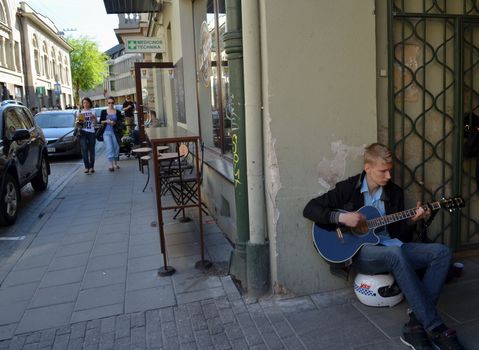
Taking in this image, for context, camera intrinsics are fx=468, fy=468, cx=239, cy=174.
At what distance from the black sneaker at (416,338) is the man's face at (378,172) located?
0.96m

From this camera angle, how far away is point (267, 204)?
3594 millimetres

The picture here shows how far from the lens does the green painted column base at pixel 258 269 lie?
362 centimetres

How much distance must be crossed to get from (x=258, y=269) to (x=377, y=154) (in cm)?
125

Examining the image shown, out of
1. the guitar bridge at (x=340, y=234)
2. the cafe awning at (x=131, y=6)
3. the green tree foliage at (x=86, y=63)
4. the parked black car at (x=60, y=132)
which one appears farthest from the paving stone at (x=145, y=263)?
the green tree foliage at (x=86, y=63)

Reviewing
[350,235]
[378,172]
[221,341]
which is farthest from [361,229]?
[221,341]

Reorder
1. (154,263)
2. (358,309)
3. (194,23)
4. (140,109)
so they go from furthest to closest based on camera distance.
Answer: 1. (140,109)
2. (194,23)
3. (154,263)
4. (358,309)

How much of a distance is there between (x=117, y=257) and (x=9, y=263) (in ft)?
3.64

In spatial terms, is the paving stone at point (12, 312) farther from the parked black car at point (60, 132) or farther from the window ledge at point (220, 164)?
the parked black car at point (60, 132)

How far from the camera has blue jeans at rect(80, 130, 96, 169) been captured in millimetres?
10625

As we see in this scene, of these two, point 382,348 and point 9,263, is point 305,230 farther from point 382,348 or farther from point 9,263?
point 9,263

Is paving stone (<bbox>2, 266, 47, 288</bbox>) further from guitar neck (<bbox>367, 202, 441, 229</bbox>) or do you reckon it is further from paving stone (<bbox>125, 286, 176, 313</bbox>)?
guitar neck (<bbox>367, 202, 441, 229</bbox>)

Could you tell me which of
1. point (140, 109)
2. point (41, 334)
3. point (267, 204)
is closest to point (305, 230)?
point (267, 204)

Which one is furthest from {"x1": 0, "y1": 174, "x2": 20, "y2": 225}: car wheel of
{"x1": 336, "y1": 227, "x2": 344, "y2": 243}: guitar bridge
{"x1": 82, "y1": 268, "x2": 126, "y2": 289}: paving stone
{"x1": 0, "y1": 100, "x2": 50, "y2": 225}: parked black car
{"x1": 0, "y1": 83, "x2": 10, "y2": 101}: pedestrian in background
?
{"x1": 0, "y1": 83, "x2": 10, "y2": 101}: pedestrian in background

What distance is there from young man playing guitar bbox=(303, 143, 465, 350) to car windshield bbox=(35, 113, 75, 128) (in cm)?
1272
